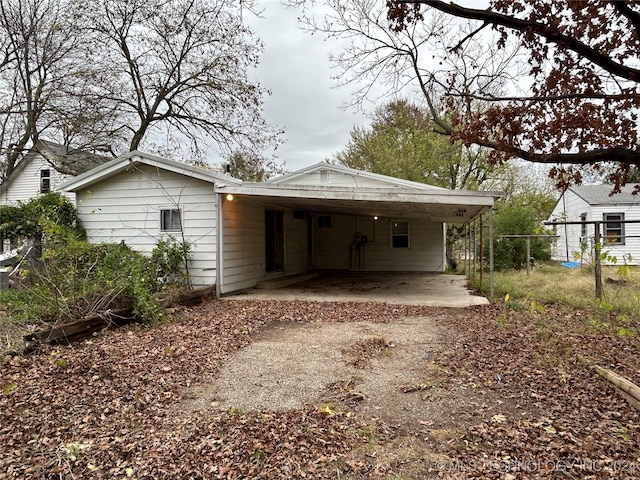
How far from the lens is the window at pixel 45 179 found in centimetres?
1929

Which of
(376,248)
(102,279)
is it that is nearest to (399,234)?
(376,248)

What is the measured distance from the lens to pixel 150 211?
28.7 ft

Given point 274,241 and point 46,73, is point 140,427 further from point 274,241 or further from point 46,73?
point 46,73

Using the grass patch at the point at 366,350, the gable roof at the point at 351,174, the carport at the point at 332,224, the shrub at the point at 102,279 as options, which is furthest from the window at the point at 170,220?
the grass patch at the point at 366,350

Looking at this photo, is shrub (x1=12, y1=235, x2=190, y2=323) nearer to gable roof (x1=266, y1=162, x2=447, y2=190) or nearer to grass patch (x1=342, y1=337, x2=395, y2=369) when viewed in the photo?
grass patch (x1=342, y1=337, x2=395, y2=369)

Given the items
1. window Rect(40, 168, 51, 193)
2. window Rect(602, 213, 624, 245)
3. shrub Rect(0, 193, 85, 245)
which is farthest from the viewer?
window Rect(40, 168, 51, 193)

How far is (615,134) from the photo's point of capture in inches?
157

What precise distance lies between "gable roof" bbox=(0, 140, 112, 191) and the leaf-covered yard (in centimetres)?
1086

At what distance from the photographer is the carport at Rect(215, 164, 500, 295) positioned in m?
7.66

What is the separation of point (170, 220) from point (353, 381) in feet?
20.6

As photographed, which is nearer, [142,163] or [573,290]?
[142,163]

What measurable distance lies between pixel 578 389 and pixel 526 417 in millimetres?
881

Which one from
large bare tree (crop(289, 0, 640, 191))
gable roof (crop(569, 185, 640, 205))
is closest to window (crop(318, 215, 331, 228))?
large bare tree (crop(289, 0, 640, 191))

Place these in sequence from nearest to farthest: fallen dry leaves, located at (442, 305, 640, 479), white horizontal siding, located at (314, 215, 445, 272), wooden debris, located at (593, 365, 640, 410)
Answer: fallen dry leaves, located at (442, 305, 640, 479)
wooden debris, located at (593, 365, 640, 410)
white horizontal siding, located at (314, 215, 445, 272)
